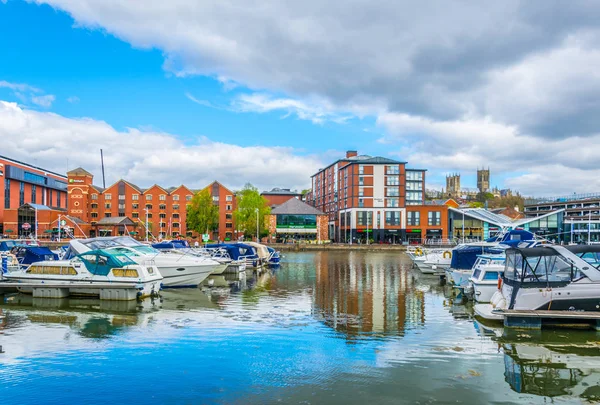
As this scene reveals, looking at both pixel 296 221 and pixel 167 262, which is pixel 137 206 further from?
pixel 167 262

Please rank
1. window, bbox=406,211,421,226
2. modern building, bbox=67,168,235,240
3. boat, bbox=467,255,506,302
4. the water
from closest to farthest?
1. the water
2. boat, bbox=467,255,506,302
3. window, bbox=406,211,421,226
4. modern building, bbox=67,168,235,240

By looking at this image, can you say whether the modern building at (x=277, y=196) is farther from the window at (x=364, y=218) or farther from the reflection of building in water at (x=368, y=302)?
the reflection of building in water at (x=368, y=302)

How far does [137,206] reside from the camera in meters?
110

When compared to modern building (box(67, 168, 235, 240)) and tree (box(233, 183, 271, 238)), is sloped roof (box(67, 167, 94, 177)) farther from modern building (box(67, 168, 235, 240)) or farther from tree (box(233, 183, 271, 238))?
tree (box(233, 183, 271, 238))

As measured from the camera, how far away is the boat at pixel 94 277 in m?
25.3

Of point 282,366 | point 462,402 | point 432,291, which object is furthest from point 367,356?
point 432,291

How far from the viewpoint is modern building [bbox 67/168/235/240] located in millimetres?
106000

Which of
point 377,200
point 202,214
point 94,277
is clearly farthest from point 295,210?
point 94,277

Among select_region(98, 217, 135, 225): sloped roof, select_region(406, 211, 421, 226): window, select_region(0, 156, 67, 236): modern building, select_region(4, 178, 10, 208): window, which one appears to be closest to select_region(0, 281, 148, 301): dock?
select_region(98, 217, 135, 225): sloped roof

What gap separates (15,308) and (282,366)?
16821 millimetres

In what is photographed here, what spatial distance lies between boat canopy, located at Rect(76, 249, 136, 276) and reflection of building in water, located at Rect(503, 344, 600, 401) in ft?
64.6

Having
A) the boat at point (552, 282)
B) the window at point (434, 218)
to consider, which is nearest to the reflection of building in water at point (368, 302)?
the boat at point (552, 282)

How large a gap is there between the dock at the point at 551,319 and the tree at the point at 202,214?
8633 cm

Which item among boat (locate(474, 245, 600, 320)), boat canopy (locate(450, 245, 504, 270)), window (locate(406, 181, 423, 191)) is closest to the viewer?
boat (locate(474, 245, 600, 320))
